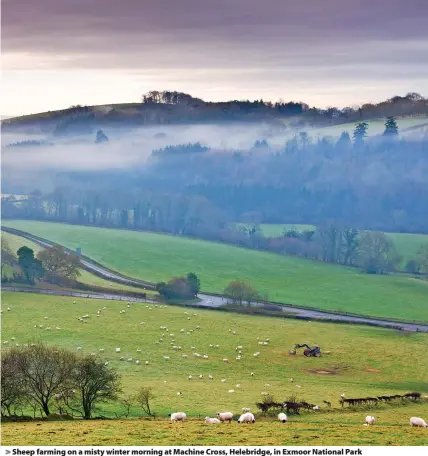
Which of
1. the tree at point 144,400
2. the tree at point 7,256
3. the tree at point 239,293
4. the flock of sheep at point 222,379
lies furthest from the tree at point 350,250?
the tree at point 144,400

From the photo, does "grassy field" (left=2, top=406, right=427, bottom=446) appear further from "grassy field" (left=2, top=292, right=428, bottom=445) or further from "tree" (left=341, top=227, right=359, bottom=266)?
"tree" (left=341, top=227, right=359, bottom=266)

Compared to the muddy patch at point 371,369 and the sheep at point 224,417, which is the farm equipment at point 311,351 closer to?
the muddy patch at point 371,369

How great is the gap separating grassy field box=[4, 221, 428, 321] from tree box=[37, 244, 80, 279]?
1784 centimetres

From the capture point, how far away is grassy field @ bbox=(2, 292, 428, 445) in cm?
3969

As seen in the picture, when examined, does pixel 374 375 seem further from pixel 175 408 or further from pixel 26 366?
pixel 26 366

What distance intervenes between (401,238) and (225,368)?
110309mm

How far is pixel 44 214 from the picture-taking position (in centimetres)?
18262

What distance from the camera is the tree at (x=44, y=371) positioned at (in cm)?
4759

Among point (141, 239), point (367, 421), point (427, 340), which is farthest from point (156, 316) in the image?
point (141, 239)

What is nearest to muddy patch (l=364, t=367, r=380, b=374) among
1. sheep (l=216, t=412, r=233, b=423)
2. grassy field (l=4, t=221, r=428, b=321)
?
sheep (l=216, t=412, r=233, b=423)

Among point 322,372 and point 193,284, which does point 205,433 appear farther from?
point 193,284

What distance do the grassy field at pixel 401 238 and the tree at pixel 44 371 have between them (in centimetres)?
10119

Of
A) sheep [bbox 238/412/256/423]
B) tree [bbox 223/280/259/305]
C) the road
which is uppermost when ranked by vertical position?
sheep [bbox 238/412/256/423]

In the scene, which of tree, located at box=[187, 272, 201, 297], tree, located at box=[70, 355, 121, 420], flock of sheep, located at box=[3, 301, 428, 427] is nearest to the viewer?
flock of sheep, located at box=[3, 301, 428, 427]
